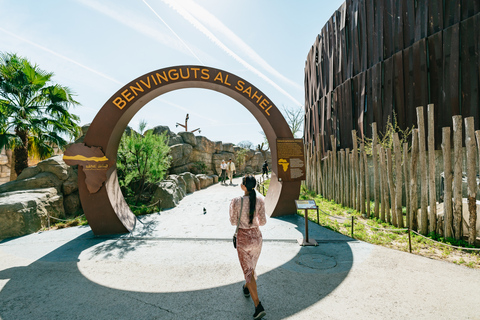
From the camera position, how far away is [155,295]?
11.0ft

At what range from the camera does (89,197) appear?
6.12 meters

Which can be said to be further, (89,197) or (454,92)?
(454,92)

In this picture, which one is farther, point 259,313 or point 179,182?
point 179,182

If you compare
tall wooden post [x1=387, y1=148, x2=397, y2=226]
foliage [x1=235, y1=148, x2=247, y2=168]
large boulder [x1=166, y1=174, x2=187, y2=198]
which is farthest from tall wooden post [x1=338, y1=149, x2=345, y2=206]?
foliage [x1=235, y1=148, x2=247, y2=168]

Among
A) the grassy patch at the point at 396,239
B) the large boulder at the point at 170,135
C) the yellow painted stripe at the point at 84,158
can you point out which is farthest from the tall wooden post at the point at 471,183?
the large boulder at the point at 170,135

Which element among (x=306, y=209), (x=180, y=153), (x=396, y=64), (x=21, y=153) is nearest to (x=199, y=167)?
(x=180, y=153)

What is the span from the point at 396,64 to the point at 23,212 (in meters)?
13.9

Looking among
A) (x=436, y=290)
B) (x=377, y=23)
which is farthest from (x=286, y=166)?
(x=377, y=23)

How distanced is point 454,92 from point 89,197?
11.6 meters

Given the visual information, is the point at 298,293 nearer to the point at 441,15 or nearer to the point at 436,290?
the point at 436,290

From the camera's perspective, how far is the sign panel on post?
720 centimetres

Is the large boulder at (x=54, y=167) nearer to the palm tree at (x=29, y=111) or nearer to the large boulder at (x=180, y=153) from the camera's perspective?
the palm tree at (x=29, y=111)

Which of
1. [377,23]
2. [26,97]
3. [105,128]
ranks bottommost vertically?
[105,128]

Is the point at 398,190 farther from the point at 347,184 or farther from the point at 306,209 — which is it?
the point at 306,209
